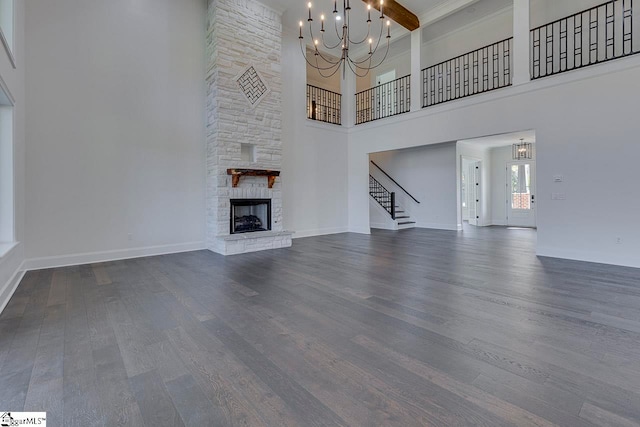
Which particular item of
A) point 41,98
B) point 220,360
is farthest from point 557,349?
point 41,98

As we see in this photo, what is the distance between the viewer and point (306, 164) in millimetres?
7949

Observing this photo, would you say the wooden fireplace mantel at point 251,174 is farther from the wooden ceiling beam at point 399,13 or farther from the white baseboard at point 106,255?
the wooden ceiling beam at point 399,13

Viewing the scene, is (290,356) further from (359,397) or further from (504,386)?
(504,386)

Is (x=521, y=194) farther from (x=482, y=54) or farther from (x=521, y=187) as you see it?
(x=482, y=54)

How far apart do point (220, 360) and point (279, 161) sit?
532 centimetres

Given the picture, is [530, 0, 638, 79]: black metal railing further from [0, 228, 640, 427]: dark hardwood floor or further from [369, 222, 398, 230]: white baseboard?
[369, 222, 398, 230]: white baseboard

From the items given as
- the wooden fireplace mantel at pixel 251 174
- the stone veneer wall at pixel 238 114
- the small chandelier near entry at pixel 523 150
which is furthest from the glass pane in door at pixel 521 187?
the wooden fireplace mantel at pixel 251 174

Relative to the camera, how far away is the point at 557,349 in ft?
6.68

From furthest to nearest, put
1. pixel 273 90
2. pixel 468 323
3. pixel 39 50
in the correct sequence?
pixel 273 90 → pixel 39 50 → pixel 468 323

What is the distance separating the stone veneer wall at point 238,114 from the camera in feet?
19.2

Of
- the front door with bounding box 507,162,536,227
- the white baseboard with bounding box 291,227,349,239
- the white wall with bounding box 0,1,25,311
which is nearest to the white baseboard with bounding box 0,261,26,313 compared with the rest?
the white wall with bounding box 0,1,25,311

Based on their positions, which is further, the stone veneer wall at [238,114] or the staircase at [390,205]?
the staircase at [390,205]

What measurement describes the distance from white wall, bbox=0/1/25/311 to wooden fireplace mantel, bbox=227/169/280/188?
2956 mm

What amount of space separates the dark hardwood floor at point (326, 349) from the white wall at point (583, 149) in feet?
3.58
